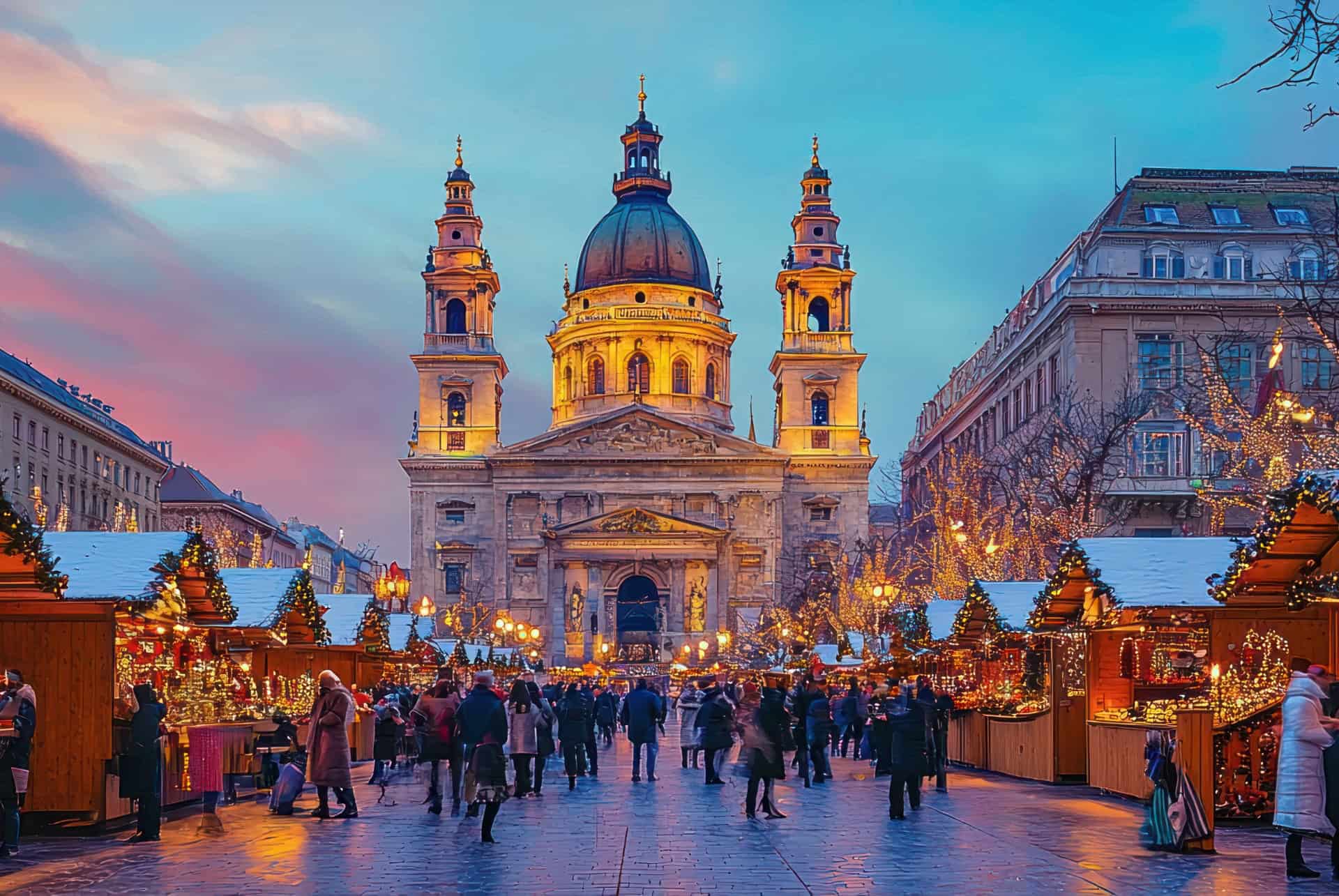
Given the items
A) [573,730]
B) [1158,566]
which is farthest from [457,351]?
[1158,566]

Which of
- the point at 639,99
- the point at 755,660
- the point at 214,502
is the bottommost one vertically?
the point at 755,660

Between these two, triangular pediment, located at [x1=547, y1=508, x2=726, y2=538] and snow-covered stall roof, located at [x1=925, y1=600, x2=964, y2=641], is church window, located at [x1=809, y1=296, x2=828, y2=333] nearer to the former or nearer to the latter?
triangular pediment, located at [x1=547, y1=508, x2=726, y2=538]

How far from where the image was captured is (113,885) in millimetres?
13375

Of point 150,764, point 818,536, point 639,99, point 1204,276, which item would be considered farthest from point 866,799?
point 639,99

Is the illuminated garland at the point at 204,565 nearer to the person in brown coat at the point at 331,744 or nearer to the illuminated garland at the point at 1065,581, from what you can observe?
the person in brown coat at the point at 331,744

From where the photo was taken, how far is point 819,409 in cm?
10638

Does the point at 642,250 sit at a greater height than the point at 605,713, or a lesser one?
greater

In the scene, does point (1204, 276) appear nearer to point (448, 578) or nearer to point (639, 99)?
point (448, 578)

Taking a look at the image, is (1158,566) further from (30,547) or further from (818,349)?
(818,349)

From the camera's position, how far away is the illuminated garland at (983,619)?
27.5 m

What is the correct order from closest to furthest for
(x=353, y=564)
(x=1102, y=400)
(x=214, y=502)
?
(x=1102, y=400), (x=214, y=502), (x=353, y=564)

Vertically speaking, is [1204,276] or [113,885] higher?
[1204,276]

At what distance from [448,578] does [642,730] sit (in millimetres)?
76870

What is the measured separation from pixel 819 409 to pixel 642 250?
17868 millimetres
